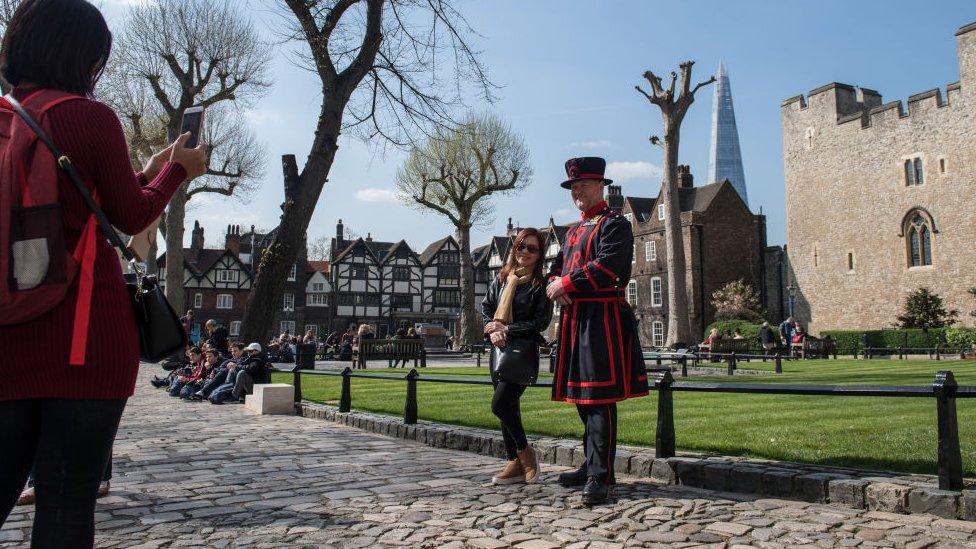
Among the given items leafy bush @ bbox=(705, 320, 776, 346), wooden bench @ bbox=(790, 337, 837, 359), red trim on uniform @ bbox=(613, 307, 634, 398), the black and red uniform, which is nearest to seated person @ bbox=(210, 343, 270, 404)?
the black and red uniform

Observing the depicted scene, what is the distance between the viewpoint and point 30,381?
1.89 m

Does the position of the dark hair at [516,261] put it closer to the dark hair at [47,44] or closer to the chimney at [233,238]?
the dark hair at [47,44]

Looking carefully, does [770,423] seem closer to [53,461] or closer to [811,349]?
[53,461]

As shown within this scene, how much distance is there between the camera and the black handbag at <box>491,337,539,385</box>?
5262mm

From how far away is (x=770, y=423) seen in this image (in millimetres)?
7543

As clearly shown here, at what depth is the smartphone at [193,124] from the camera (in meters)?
3.00

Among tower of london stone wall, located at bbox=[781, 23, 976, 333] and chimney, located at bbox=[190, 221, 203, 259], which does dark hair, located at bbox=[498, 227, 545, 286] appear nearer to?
tower of london stone wall, located at bbox=[781, 23, 976, 333]

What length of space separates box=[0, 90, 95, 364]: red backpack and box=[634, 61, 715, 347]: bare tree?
74.5 feet

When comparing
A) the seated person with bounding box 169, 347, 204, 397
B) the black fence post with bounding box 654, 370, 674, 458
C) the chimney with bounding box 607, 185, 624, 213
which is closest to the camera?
the black fence post with bounding box 654, 370, 674, 458

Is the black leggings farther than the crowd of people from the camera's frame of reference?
No

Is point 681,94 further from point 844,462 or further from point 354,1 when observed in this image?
point 844,462

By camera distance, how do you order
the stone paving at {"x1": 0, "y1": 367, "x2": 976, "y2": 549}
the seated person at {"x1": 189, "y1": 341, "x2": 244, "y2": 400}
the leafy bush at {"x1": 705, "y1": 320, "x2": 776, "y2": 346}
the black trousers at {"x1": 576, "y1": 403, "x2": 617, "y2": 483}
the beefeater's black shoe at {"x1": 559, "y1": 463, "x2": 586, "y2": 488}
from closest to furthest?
1. the stone paving at {"x1": 0, "y1": 367, "x2": 976, "y2": 549}
2. the black trousers at {"x1": 576, "y1": 403, "x2": 617, "y2": 483}
3. the beefeater's black shoe at {"x1": 559, "y1": 463, "x2": 586, "y2": 488}
4. the seated person at {"x1": 189, "y1": 341, "x2": 244, "y2": 400}
5. the leafy bush at {"x1": 705, "y1": 320, "x2": 776, "y2": 346}

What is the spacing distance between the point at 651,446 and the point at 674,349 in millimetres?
18832

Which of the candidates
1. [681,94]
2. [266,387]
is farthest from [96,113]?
[681,94]
